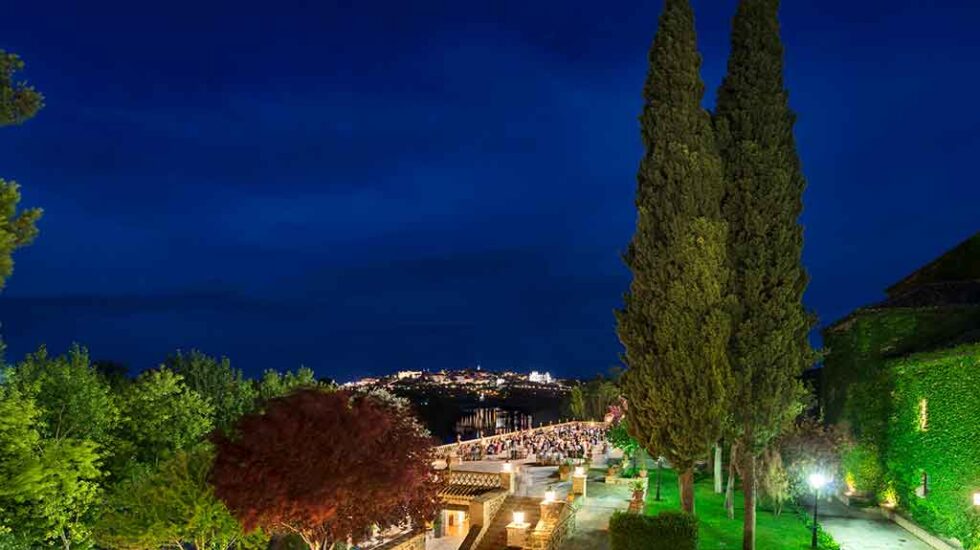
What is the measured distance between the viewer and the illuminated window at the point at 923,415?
827 inches

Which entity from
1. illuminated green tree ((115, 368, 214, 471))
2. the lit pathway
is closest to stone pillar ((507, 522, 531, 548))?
the lit pathway

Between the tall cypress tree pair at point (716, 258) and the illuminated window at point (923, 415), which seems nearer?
the tall cypress tree pair at point (716, 258)

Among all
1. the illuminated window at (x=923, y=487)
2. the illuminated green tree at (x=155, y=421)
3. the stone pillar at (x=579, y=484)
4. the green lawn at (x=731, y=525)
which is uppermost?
the illuminated green tree at (x=155, y=421)

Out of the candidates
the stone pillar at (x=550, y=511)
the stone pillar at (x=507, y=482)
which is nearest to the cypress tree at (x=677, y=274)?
the stone pillar at (x=550, y=511)

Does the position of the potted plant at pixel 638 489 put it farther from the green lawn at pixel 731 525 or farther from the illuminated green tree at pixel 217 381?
the illuminated green tree at pixel 217 381

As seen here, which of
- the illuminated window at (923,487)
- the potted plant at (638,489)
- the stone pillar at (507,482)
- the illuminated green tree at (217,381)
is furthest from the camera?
the illuminated green tree at (217,381)

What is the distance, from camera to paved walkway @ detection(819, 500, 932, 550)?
65.9 feet

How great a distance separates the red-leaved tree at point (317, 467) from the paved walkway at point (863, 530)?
581 inches

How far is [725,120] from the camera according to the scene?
61.1ft

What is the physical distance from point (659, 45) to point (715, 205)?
15.3 ft

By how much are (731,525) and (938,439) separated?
6.61m

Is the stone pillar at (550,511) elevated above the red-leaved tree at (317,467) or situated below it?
below

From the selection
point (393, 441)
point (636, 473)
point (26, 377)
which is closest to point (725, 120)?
point (393, 441)

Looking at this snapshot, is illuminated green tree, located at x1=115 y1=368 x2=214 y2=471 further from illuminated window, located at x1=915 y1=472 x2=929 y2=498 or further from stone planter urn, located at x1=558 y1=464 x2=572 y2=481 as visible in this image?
illuminated window, located at x1=915 y1=472 x2=929 y2=498
